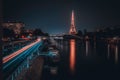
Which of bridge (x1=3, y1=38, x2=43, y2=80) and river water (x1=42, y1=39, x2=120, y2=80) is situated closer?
bridge (x1=3, y1=38, x2=43, y2=80)

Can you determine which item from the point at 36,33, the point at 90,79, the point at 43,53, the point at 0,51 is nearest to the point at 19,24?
the point at 36,33

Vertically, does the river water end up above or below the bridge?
below

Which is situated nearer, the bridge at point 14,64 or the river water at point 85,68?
the bridge at point 14,64

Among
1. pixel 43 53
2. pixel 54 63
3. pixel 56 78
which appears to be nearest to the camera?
pixel 56 78

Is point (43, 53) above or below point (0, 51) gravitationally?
below

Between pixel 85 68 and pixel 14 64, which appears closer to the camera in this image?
pixel 14 64

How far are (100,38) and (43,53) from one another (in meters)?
130

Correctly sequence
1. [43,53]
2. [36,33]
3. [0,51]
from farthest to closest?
[36,33] < [43,53] < [0,51]

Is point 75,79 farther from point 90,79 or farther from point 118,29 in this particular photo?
point 118,29

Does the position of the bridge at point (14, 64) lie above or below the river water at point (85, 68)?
above

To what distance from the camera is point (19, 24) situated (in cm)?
11994

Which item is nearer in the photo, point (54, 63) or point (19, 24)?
point (54, 63)

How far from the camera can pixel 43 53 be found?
105 ft

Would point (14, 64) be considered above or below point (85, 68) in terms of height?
above
